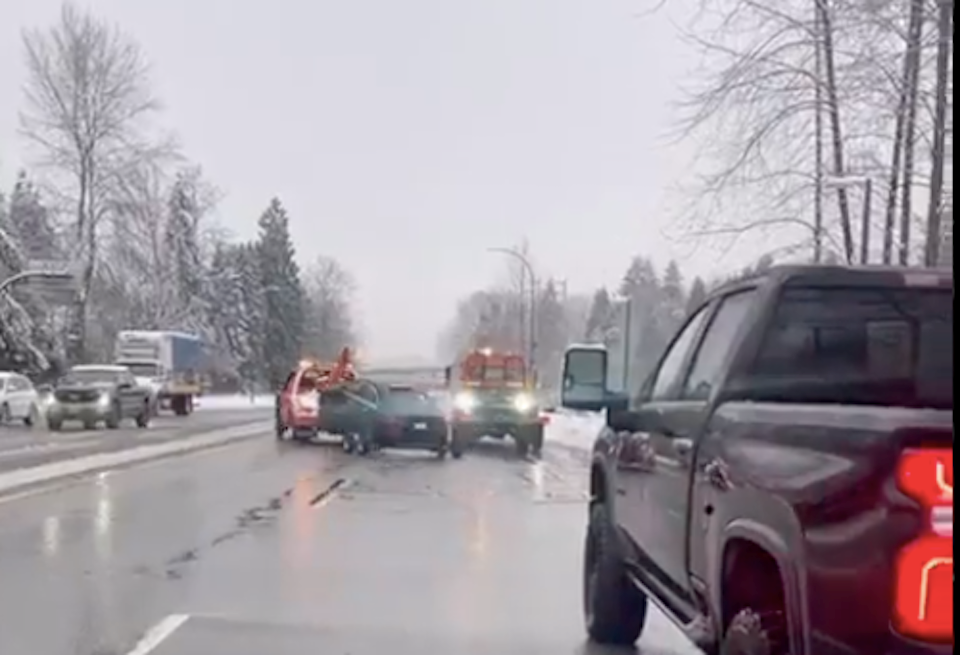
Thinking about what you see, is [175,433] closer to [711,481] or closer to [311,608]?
[311,608]

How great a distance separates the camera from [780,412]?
4.97 m

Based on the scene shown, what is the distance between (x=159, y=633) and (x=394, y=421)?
21.7 m

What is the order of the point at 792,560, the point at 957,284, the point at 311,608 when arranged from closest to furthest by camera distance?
the point at 957,284 → the point at 792,560 → the point at 311,608

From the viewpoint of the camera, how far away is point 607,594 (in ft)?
27.8

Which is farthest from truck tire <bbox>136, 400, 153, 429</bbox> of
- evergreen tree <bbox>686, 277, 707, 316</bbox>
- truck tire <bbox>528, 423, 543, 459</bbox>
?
evergreen tree <bbox>686, 277, 707, 316</bbox>

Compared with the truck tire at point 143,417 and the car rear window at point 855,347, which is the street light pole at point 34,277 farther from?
the car rear window at point 855,347

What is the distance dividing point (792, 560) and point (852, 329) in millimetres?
1853

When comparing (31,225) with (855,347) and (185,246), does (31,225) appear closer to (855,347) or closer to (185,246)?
(185,246)

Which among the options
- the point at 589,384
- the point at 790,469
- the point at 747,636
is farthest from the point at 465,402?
the point at 790,469

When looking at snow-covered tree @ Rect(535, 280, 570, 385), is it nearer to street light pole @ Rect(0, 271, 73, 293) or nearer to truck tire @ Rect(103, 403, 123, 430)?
street light pole @ Rect(0, 271, 73, 293)

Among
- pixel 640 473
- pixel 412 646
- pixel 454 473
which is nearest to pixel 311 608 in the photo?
pixel 412 646

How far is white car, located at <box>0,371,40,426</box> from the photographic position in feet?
144

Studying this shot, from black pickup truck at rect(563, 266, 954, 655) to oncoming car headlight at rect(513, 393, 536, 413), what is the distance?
25055 mm

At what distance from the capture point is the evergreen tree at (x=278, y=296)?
381 ft
